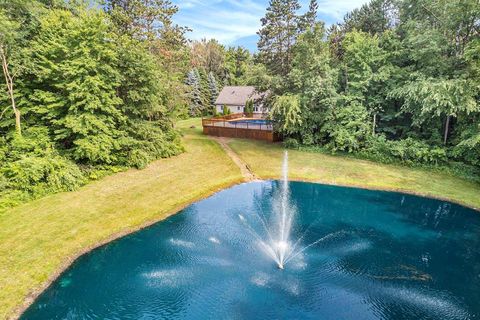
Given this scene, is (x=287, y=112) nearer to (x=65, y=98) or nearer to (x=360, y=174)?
(x=360, y=174)

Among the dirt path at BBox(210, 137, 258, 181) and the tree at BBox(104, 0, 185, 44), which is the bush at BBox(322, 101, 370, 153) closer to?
the dirt path at BBox(210, 137, 258, 181)

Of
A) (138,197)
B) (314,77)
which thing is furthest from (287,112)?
(138,197)

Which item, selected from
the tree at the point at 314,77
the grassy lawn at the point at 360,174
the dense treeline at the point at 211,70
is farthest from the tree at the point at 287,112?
the dense treeline at the point at 211,70

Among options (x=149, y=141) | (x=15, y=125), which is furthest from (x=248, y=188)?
(x=15, y=125)

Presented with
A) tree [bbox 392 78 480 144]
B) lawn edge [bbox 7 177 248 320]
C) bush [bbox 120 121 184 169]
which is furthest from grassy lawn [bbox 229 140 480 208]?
bush [bbox 120 121 184 169]

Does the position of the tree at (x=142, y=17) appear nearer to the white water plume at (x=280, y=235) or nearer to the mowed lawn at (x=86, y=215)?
the mowed lawn at (x=86, y=215)
